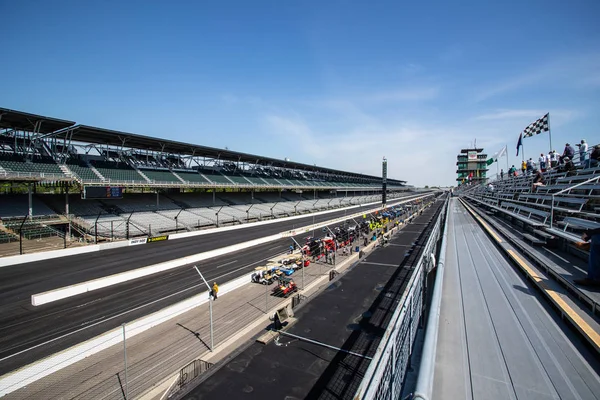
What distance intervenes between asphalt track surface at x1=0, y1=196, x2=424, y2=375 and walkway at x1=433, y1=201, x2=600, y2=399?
12054 mm

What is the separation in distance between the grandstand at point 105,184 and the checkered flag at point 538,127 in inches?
1239

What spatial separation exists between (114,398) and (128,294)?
7.75 metres

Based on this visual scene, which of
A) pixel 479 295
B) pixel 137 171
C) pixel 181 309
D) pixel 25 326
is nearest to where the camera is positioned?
pixel 479 295

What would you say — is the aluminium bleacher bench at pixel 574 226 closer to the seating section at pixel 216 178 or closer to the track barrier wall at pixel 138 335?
the track barrier wall at pixel 138 335

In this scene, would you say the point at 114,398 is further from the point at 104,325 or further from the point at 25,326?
the point at 25,326

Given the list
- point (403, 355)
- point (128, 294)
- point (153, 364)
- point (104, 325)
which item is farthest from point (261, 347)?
point (128, 294)

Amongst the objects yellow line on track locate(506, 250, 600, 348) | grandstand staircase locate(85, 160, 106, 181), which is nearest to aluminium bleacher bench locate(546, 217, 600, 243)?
yellow line on track locate(506, 250, 600, 348)

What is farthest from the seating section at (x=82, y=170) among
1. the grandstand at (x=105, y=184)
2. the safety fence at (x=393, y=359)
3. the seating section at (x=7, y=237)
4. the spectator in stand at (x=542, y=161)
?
the spectator in stand at (x=542, y=161)

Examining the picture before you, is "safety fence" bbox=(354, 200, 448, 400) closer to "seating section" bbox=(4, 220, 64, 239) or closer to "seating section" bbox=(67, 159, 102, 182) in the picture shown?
"seating section" bbox=(4, 220, 64, 239)

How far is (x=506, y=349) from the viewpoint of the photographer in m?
2.12

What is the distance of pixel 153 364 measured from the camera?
7.98 m

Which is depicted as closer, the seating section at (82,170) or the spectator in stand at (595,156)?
the spectator in stand at (595,156)

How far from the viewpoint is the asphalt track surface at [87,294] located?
934 cm

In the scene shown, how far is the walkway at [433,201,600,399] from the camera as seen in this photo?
172 centimetres
